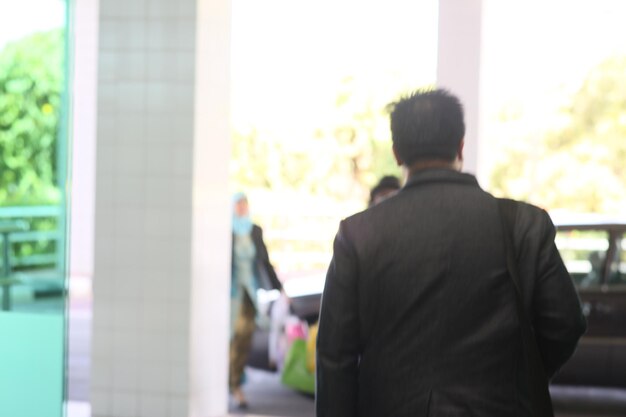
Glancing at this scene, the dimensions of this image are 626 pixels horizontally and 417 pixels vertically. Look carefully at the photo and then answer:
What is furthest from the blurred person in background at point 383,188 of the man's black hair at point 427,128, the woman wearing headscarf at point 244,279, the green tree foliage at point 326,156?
the green tree foliage at point 326,156

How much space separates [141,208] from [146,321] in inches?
27.6

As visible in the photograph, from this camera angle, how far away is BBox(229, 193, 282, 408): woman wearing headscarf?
8.57 m

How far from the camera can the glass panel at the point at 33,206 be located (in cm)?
596

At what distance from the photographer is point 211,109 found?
295 inches

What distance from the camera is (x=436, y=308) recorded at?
276 centimetres

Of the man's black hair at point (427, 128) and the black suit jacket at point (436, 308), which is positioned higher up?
the man's black hair at point (427, 128)

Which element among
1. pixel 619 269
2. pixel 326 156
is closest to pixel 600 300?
pixel 619 269

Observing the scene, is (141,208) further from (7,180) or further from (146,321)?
(7,180)

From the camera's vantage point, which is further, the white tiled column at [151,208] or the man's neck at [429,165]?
the white tiled column at [151,208]

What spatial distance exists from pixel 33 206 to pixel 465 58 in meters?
4.11

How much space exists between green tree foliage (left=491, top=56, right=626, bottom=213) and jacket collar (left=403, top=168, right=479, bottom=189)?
25.4 m

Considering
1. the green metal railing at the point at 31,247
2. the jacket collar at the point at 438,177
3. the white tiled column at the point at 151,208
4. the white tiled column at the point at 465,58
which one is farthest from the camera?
the white tiled column at the point at 465,58

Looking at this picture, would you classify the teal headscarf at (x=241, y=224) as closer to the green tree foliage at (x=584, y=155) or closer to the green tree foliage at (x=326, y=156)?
the green tree foliage at (x=326, y=156)

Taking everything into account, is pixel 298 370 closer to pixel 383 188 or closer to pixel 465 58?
pixel 383 188
